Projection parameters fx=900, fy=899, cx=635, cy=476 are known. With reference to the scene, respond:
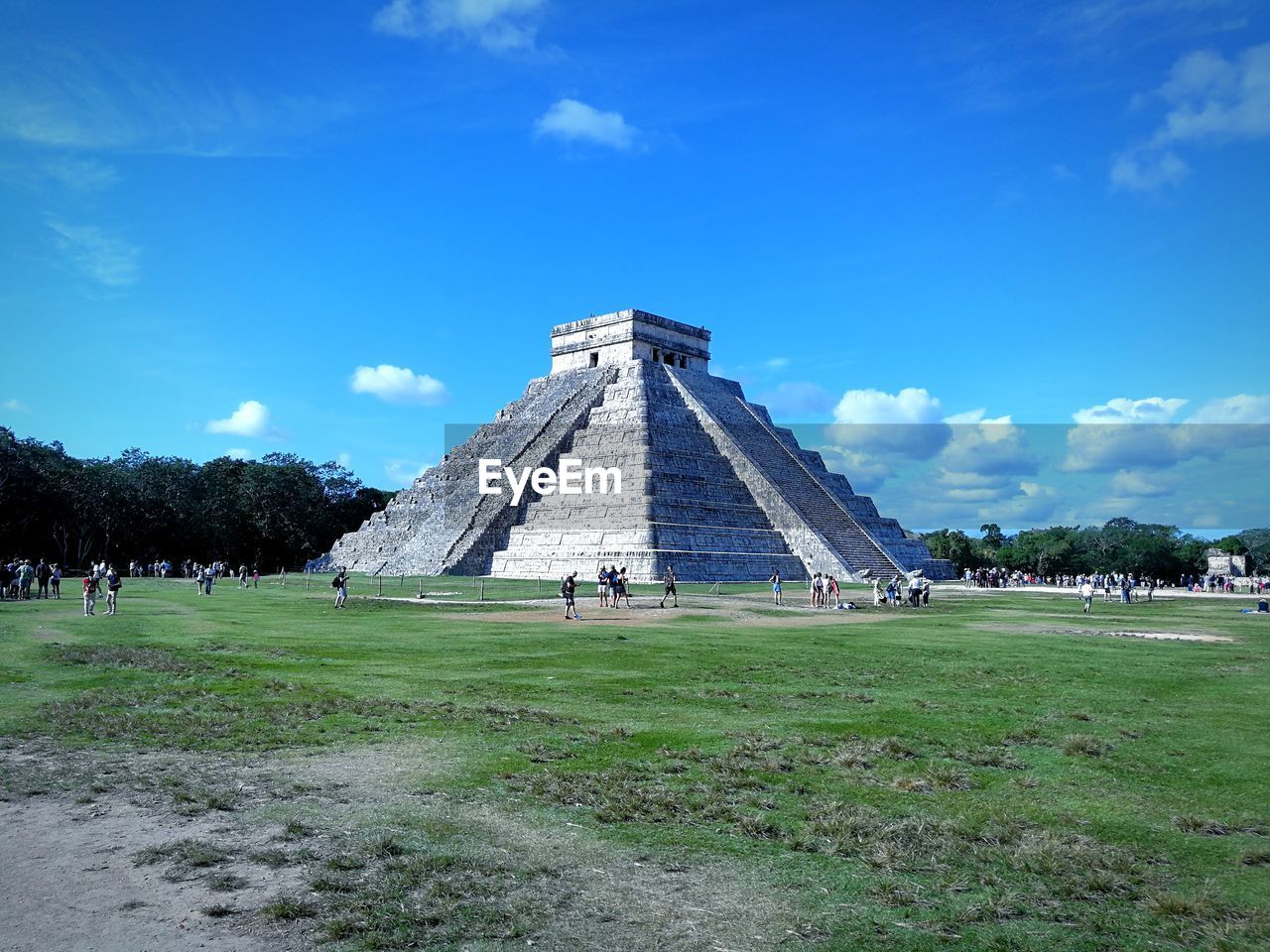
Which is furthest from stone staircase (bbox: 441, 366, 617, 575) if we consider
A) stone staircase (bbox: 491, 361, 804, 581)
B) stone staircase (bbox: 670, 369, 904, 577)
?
stone staircase (bbox: 670, 369, 904, 577)

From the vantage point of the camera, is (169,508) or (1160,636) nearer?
(1160,636)

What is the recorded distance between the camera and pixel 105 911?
4262 millimetres

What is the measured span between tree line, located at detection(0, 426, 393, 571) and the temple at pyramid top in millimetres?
21813

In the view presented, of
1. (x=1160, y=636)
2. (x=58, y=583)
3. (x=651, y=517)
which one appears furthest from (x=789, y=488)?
(x=58, y=583)

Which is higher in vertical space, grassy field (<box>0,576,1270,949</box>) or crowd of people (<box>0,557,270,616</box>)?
crowd of people (<box>0,557,270,616</box>)

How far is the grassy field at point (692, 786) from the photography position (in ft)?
13.7

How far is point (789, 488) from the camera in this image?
146ft

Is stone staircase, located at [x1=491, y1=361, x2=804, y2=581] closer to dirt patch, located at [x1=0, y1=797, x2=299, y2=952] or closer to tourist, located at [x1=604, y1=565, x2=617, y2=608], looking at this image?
tourist, located at [x1=604, y1=565, x2=617, y2=608]

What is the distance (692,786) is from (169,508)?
57396 mm

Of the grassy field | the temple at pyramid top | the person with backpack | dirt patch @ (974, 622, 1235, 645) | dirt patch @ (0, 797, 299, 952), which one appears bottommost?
dirt patch @ (0, 797, 299, 952)

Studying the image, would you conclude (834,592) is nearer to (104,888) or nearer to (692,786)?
(692,786)

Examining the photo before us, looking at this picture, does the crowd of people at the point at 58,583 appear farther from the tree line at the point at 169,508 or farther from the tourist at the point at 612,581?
the tree line at the point at 169,508

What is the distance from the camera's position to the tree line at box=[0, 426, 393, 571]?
48.6 metres

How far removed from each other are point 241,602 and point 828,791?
23445mm
